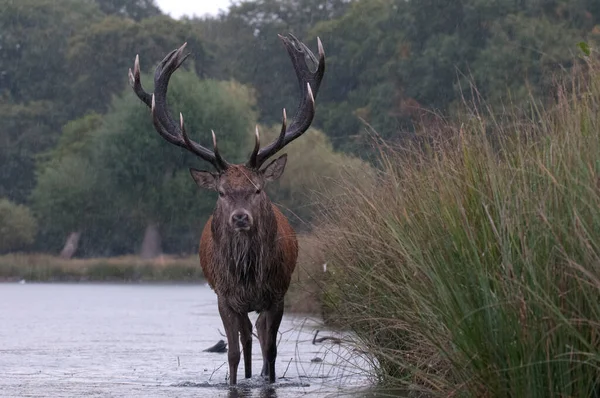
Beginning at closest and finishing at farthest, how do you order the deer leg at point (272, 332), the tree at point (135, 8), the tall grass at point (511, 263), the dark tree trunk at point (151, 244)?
the tall grass at point (511, 263) < the deer leg at point (272, 332) < the dark tree trunk at point (151, 244) < the tree at point (135, 8)

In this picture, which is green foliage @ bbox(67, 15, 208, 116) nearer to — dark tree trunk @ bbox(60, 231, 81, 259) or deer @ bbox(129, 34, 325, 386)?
dark tree trunk @ bbox(60, 231, 81, 259)

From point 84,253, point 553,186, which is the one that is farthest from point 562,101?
point 84,253

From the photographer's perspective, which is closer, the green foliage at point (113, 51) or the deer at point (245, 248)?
the deer at point (245, 248)

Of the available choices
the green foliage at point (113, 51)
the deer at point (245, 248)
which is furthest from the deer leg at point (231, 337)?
the green foliage at point (113, 51)

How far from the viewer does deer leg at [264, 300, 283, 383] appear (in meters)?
10.6

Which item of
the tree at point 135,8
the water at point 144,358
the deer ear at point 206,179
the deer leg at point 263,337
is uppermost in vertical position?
the tree at point 135,8

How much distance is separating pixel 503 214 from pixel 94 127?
214 ft

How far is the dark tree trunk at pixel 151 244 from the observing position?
63.2 metres

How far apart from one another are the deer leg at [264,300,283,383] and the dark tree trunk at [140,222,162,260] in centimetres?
5255

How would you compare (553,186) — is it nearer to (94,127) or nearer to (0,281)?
(0,281)

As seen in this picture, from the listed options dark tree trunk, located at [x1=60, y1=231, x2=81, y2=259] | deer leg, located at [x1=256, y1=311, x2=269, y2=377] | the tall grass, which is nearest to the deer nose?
deer leg, located at [x1=256, y1=311, x2=269, y2=377]

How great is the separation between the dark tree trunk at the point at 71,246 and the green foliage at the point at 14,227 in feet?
6.13

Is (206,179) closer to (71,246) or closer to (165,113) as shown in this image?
(165,113)

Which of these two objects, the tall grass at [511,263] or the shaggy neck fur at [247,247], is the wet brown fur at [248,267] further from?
the tall grass at [511,263]
